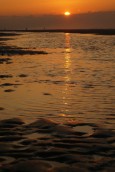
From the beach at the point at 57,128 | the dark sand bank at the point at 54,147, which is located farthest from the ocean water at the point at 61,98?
the dark sand bank at the point at 54,147

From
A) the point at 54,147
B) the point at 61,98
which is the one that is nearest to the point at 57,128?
the point at 54,147

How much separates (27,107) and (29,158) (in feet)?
19.1

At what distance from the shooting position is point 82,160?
7688 mm

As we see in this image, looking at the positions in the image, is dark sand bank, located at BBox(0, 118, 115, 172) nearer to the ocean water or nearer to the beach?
the beach

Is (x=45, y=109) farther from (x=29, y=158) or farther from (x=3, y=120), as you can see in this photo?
(x=29, y=158)

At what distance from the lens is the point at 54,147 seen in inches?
338

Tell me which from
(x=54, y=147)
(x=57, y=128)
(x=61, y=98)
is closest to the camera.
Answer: (x=54, y=147)

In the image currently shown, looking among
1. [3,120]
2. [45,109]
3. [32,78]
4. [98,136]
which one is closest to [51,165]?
[98,136]

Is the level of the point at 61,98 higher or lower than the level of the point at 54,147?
lower

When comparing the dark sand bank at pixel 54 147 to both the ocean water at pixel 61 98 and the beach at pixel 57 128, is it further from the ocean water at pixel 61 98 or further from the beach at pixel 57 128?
the ocean water at pixel 61 98

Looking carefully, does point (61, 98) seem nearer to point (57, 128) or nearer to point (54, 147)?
point (57, 128)

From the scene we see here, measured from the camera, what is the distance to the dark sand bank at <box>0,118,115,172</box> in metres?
7.29

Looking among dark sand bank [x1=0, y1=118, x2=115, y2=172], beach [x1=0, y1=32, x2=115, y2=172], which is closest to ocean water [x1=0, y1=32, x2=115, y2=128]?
beach [x1=0, y1=32, x2=115, y2=172]

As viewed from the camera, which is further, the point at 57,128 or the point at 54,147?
the point at 57,128
